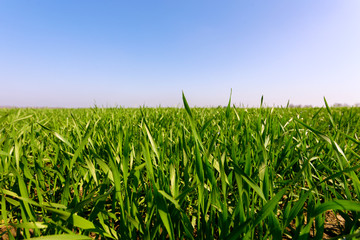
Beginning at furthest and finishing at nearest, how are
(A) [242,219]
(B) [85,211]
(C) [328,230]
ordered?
(B) [85,211] < (C) [328,230] < (A) [242,219]

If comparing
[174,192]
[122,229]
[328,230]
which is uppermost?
[174,192]

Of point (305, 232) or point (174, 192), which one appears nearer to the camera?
point (305, 232)

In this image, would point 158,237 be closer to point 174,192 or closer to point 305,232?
point 174,192

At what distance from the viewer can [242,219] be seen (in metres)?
0.62

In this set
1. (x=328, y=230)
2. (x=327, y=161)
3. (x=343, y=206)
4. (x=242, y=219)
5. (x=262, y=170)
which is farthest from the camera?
(x=327, y=161)

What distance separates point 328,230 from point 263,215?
65 centimetres

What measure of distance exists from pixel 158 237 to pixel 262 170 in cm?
49

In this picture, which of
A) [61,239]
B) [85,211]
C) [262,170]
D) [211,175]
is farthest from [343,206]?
[85,211]

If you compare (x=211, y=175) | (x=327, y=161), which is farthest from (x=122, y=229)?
(x=327, y=161)

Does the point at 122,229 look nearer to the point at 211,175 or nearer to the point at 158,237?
the point at 158,237

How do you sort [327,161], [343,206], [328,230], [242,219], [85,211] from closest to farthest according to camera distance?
[343,206]
[242,219]
[328,230]
[85,211]
[327,161]

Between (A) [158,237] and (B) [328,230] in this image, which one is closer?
(A) [158,237]

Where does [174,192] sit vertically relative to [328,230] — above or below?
above

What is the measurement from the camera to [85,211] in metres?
1.05
